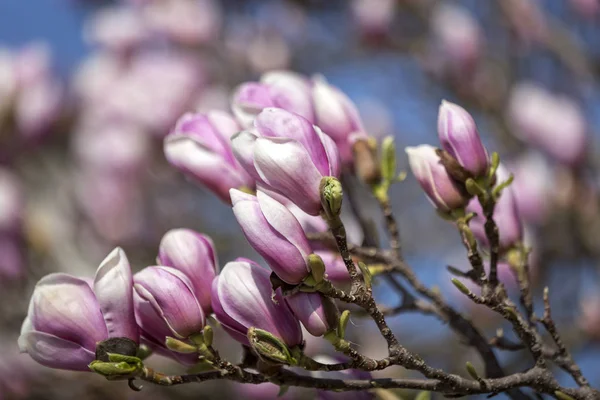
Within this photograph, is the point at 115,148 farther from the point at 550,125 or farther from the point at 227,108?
the point at 550,125

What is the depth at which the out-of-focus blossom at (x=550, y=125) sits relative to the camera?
6.97 feet

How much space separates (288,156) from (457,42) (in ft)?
8.06

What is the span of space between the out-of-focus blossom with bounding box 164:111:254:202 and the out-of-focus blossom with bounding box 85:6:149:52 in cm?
261

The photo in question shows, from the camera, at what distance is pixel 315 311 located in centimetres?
80

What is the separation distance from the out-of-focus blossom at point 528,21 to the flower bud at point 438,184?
8.17 feet

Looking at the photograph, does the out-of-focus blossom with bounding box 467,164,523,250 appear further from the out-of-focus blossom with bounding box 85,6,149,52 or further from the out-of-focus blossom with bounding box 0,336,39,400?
the out-of-focus blossom with bounding box 85,6,149,52

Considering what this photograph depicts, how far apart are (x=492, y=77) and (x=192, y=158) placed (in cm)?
243

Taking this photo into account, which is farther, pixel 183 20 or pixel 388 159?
pixel 183 20

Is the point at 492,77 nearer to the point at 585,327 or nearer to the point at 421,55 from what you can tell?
the point at 421,55

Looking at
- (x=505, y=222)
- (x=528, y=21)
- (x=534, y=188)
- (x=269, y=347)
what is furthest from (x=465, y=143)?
(x=528, y=21)

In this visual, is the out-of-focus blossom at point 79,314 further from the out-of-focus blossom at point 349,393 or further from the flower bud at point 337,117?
the flower bud at point 337,117

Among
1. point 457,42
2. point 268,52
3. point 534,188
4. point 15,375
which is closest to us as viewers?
point 534,188

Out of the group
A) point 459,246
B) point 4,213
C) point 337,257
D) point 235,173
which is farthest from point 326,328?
point 459,246

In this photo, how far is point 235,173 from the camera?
1.02m
